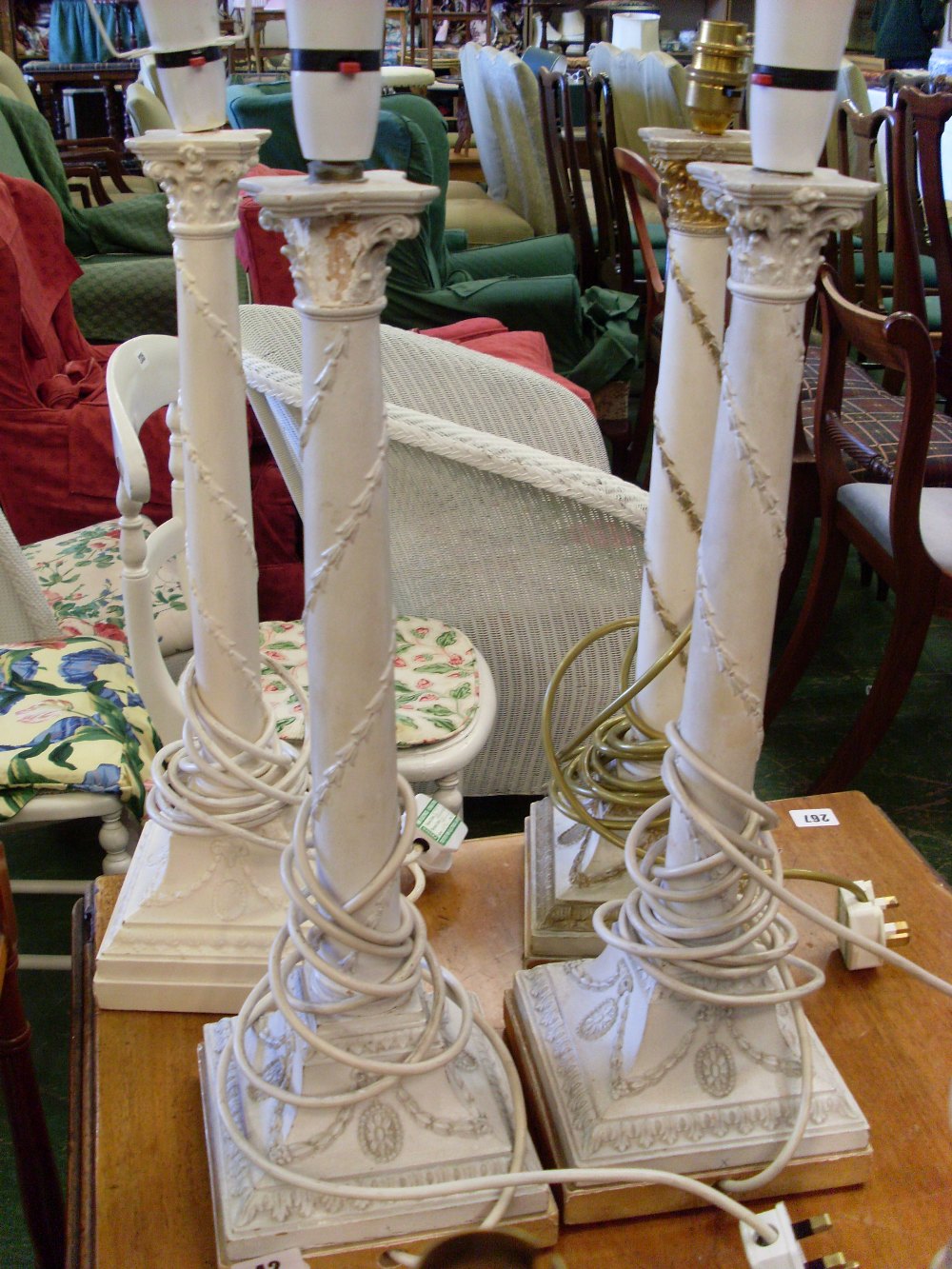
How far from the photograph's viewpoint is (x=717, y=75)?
0.65 metres

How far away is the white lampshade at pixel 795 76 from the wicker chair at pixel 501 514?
747 mm

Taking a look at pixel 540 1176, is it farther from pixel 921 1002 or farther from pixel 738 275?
pixel 738 275

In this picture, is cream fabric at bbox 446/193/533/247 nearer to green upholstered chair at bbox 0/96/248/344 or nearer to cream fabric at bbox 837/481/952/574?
green upholstered chair at bbox 0/96/248/344

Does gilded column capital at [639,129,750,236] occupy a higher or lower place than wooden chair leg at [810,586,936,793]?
higher

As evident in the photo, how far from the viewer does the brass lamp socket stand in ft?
2.10

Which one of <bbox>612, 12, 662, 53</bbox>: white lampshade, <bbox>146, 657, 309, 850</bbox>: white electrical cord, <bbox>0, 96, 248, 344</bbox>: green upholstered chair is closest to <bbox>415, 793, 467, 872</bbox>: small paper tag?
<bbox>146, 657, 309, 850</bbox>: white electrical cord

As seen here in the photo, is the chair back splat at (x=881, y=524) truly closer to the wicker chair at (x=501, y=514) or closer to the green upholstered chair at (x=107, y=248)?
the wicker chair at (x=501, y=514)

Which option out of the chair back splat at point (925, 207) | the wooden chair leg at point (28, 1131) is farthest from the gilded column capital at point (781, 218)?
the chair back splat at point (925, 207)

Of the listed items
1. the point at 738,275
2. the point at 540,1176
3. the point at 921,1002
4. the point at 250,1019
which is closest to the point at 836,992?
the point at 921,1002

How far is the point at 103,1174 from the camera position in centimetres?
70

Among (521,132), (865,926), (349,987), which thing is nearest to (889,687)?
(865,926)

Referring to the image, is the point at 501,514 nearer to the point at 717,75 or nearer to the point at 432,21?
the point at 717,75

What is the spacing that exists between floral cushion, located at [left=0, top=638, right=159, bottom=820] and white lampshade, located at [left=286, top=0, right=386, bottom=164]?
79 centimetres

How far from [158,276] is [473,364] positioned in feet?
3.97
